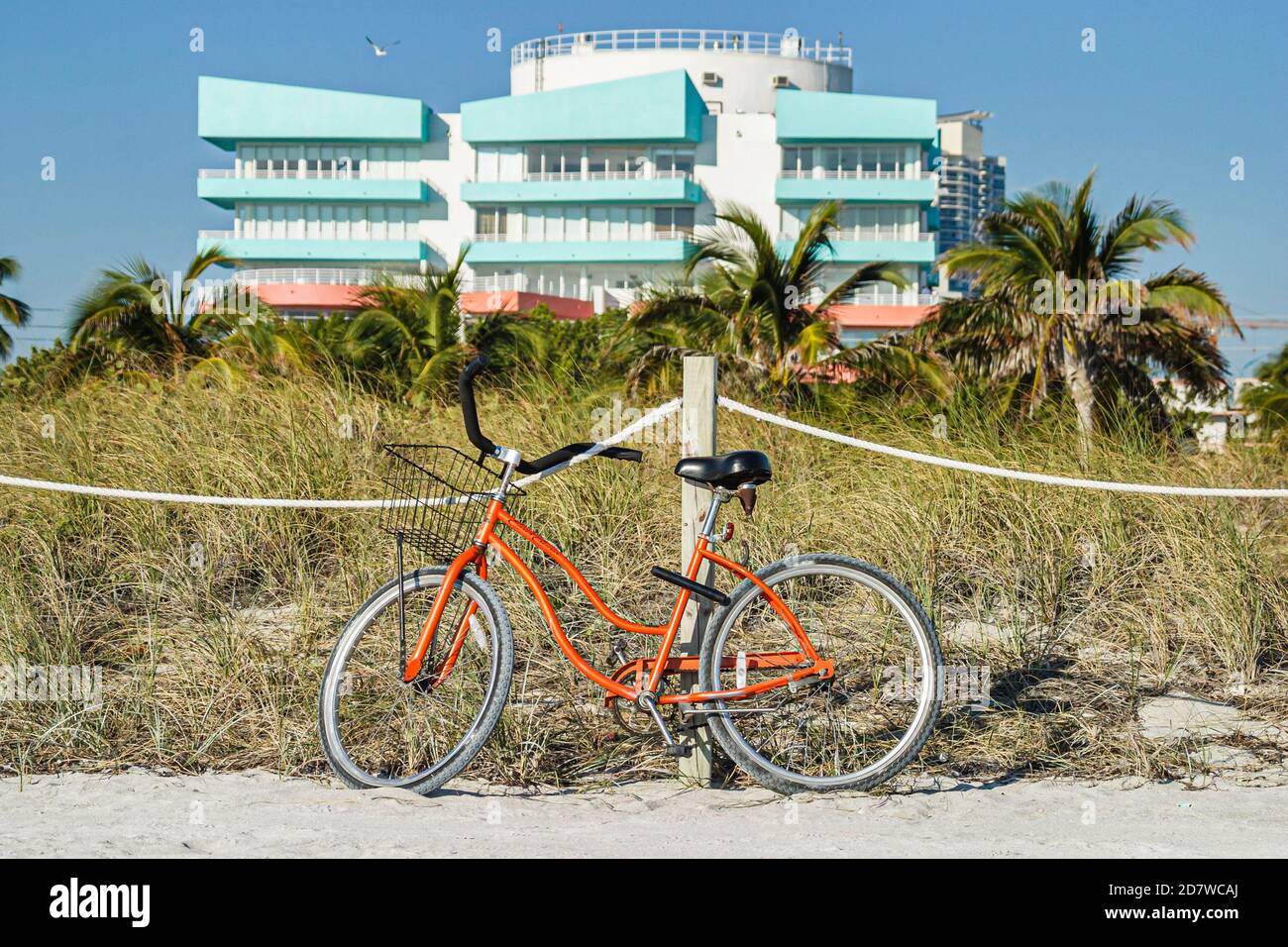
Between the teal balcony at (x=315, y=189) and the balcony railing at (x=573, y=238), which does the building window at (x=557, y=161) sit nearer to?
the balcony railing at (x=573, y=238)

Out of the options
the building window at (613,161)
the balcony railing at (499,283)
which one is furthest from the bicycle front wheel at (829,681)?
the building window at (613,161)

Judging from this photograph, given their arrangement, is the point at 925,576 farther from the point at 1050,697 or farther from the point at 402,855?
the point at 402,855

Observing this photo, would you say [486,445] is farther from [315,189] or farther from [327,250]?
[315,189]

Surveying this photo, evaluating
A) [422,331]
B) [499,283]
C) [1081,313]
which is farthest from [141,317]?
[499,283]

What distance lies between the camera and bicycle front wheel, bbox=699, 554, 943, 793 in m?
4.28

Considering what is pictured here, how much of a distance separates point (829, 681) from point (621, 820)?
2.87ft

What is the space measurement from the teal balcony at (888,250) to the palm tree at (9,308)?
35.7 meters

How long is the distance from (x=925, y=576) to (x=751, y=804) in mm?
2279

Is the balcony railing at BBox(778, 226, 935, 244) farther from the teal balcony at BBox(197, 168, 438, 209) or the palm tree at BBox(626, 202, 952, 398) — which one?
the palm tree at BBox(626, 202, 952, 398)

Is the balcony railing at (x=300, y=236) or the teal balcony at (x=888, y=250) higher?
the balcony railing at (x=300, y=236)

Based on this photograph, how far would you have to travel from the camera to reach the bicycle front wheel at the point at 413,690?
427 cm

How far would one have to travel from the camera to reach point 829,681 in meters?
4.35

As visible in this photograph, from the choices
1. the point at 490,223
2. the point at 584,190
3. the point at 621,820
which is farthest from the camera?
the point at 490,223

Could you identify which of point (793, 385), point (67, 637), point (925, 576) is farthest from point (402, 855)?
point (793, 385)
